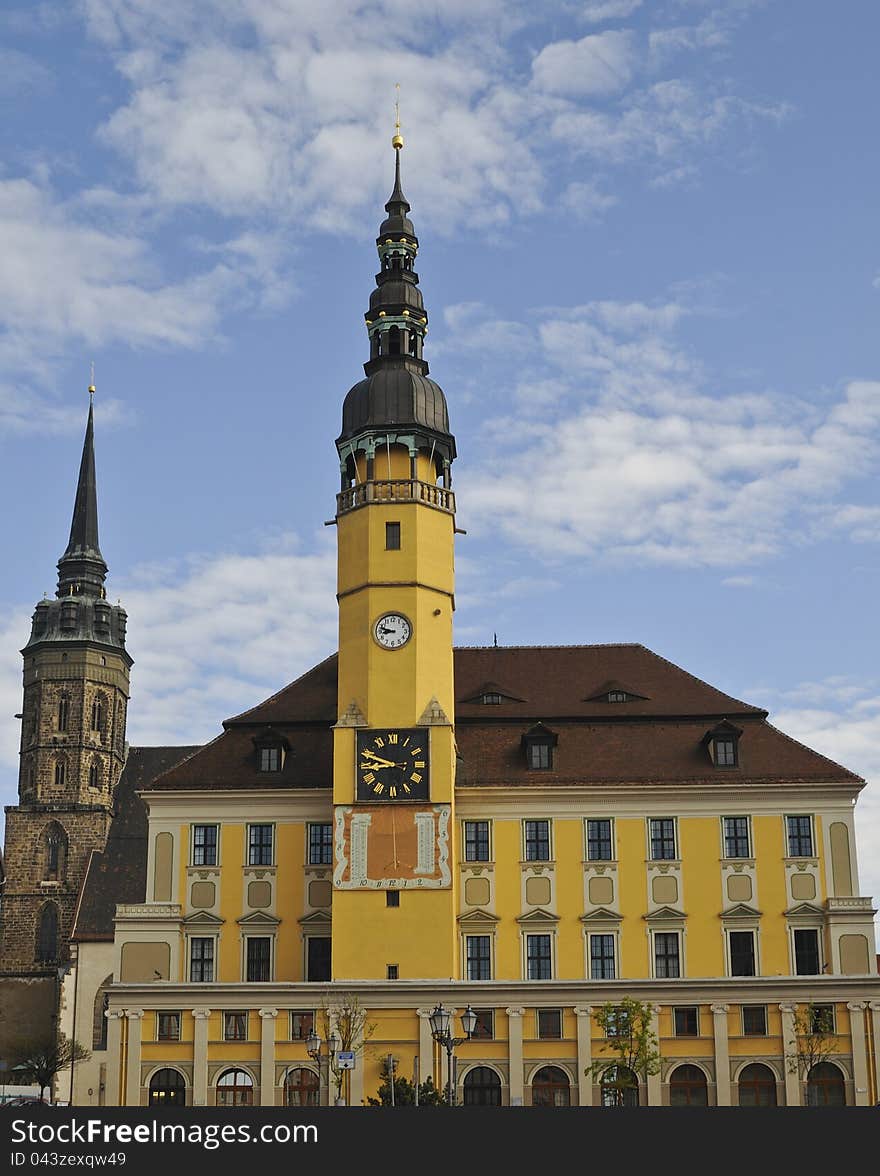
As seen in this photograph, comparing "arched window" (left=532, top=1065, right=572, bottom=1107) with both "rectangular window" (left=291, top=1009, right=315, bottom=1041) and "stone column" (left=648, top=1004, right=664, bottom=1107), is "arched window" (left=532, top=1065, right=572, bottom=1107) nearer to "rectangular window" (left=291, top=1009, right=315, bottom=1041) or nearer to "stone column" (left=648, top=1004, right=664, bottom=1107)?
"stone column" (left=648, top=1004, right=664, bottom=1107)

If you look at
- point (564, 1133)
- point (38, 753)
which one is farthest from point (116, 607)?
point (564, 1133)

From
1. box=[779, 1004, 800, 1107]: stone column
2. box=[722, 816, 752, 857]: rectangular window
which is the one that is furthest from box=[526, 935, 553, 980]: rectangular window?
box=[779, 1004, 800, 1107]: stone column

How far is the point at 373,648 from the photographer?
64.1m

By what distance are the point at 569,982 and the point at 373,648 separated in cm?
1332

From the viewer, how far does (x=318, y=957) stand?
63.3 meters

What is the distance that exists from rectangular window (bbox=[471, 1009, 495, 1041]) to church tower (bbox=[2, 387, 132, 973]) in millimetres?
46201

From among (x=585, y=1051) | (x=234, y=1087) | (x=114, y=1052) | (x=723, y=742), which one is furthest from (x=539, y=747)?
(x=114, y=1052)

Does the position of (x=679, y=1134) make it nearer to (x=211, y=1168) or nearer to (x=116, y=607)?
(x=211, y=1168)

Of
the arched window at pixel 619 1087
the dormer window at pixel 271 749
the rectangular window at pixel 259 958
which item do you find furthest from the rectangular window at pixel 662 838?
the rectangular window at pixel 259 958

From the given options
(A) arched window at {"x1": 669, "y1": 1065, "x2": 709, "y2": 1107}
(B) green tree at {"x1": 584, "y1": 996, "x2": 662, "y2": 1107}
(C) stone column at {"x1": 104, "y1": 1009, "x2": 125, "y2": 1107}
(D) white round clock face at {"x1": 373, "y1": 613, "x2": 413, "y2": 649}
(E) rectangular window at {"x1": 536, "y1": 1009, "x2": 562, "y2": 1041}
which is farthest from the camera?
(D) white round clock face at {"x1": 373, "y1": 613, "x2": 413, "y2": 649}

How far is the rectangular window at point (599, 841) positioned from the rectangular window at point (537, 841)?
1504mm

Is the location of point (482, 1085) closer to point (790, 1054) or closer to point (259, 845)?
point (790, 1054)

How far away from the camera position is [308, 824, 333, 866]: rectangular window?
2530 inches

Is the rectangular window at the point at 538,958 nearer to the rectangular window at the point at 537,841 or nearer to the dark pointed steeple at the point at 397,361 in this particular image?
the rectangular window at the point at 537,841
